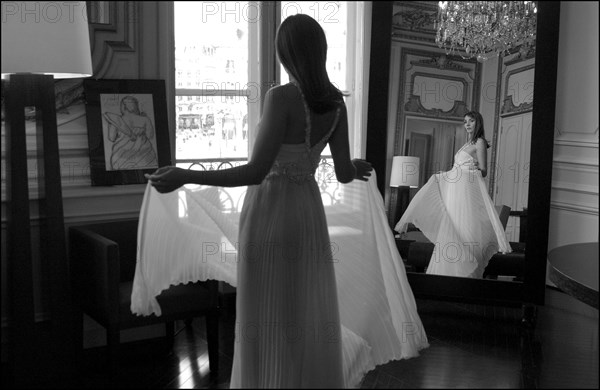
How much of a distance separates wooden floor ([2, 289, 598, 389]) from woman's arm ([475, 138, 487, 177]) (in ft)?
3.31

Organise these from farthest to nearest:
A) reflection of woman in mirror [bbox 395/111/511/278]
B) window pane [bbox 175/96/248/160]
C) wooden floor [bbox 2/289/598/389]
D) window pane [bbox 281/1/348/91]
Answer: window pane [bbox 281/1/348/91] → window pane [bbox 175/96/248/160] → reflection of woman in mirror [bbox 395/111/511/278] → wooden floor [bbox 2/289/598/389]

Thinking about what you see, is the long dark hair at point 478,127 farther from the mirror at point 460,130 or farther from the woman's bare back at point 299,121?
the woman's bare back at point 299,121

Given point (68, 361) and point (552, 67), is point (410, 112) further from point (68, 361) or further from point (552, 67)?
point (68, 361)

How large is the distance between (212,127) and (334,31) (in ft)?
4.36

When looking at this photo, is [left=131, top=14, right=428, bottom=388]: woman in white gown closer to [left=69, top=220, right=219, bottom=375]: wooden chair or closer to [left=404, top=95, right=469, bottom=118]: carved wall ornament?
[left=69, top=220, right=219, bottom=375]: wooden chair

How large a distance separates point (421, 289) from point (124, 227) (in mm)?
2049

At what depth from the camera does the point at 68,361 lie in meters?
3.79

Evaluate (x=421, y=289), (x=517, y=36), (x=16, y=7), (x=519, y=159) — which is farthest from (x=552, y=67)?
(x=16, y=7)

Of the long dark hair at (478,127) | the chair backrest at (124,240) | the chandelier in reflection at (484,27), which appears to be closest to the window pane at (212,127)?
the chair backrest at (124,240)

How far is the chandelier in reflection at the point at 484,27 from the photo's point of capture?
4438mm

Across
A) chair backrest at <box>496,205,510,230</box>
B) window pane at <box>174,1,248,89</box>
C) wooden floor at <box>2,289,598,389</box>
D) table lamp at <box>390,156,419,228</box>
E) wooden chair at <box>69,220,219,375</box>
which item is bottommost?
wooden floor at <box>2,289,598,389</box>

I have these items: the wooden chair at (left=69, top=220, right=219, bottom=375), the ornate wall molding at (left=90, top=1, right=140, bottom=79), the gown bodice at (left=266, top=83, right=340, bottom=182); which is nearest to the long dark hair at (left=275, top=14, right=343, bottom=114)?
the gown bodice at (left=266, top=83, right=340, bottom=182)

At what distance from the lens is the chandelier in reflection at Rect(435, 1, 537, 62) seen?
4438mm

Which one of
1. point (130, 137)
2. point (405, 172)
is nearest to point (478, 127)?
point (405, 172)
